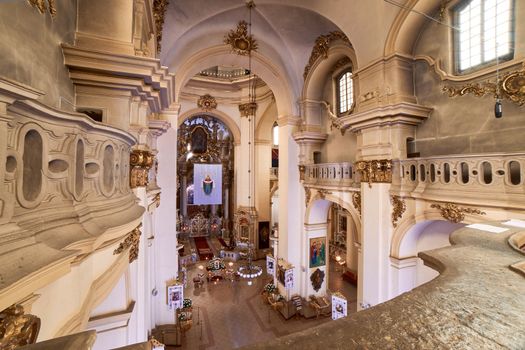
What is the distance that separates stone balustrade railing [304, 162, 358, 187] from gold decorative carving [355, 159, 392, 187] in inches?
37.0

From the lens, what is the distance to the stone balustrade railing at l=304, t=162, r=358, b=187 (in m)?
8.00

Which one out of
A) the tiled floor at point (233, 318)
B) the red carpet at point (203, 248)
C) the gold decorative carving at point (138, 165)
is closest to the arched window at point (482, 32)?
the gold decorative carving at point (138, 165)

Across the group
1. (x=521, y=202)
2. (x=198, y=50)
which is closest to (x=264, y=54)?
(x=198, y=50)

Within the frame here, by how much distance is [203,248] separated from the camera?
677 inches

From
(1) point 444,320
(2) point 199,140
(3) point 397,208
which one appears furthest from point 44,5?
(2) point 199,140

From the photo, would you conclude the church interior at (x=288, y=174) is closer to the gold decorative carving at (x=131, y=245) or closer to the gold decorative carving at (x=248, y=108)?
the gold decorative carving at (x=131, y=245)

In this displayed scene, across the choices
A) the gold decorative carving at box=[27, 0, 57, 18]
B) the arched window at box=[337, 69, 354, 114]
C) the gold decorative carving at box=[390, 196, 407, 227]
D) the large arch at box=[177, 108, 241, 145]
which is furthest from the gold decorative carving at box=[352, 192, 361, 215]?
the large arch at box=[177, 108, 241, 145]

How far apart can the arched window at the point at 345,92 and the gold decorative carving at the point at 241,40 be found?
12.2ft

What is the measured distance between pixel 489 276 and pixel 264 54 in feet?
34.1

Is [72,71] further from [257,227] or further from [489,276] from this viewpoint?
[257,227]

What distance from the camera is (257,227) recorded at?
1672 centimetres

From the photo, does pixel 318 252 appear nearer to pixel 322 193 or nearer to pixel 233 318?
pixel 322 193

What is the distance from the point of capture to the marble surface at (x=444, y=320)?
0.96 metres

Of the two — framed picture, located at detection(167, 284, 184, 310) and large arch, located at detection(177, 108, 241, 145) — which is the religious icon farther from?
framed picture, located at detection(167, 284, 184, 310)
